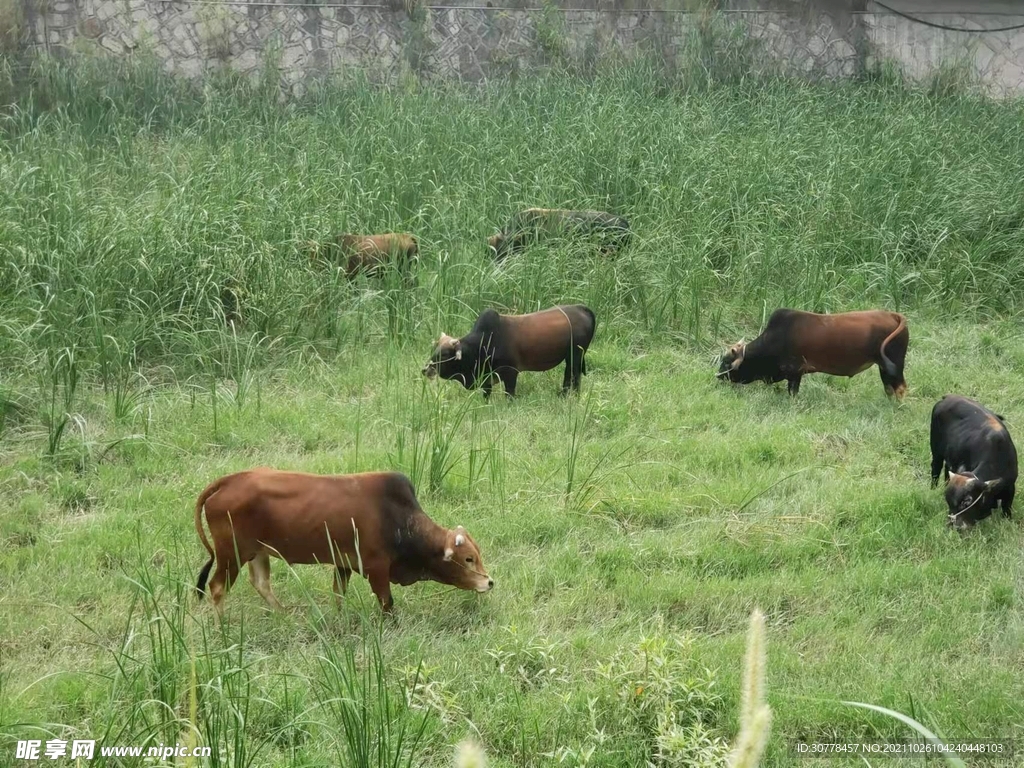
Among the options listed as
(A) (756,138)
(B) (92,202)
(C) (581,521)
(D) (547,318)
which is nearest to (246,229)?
(B) (92,202)

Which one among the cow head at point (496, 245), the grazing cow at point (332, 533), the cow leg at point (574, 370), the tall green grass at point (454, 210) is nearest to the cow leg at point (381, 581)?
the grazing cow at point (332, 533)

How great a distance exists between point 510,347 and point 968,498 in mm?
2648

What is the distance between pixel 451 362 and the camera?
6.57 m

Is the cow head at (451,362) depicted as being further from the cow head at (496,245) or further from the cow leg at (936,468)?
the cow leg at (936,468)

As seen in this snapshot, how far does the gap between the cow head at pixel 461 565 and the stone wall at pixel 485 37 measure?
439 inches

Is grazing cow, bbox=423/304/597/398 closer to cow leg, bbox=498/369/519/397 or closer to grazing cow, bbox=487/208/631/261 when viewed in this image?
cow leg, bbox=498/369/519/397

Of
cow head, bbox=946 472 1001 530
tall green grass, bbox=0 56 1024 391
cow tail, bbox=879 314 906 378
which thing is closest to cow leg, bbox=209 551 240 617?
tall green grass, bbox=0 56 1024 391

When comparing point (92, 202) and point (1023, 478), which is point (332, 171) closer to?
point (92, 202)

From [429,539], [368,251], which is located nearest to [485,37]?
[368,251]

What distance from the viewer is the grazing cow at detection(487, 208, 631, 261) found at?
8.76 meters

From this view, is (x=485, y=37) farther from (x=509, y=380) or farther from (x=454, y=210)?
(x=509, y=380)

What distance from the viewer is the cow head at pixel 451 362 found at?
6547 millimetres

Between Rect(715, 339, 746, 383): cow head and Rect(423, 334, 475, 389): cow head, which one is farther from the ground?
Rect(423, 334, 475, 389): cow head

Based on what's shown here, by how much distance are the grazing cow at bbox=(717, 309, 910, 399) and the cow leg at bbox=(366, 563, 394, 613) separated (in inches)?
134
